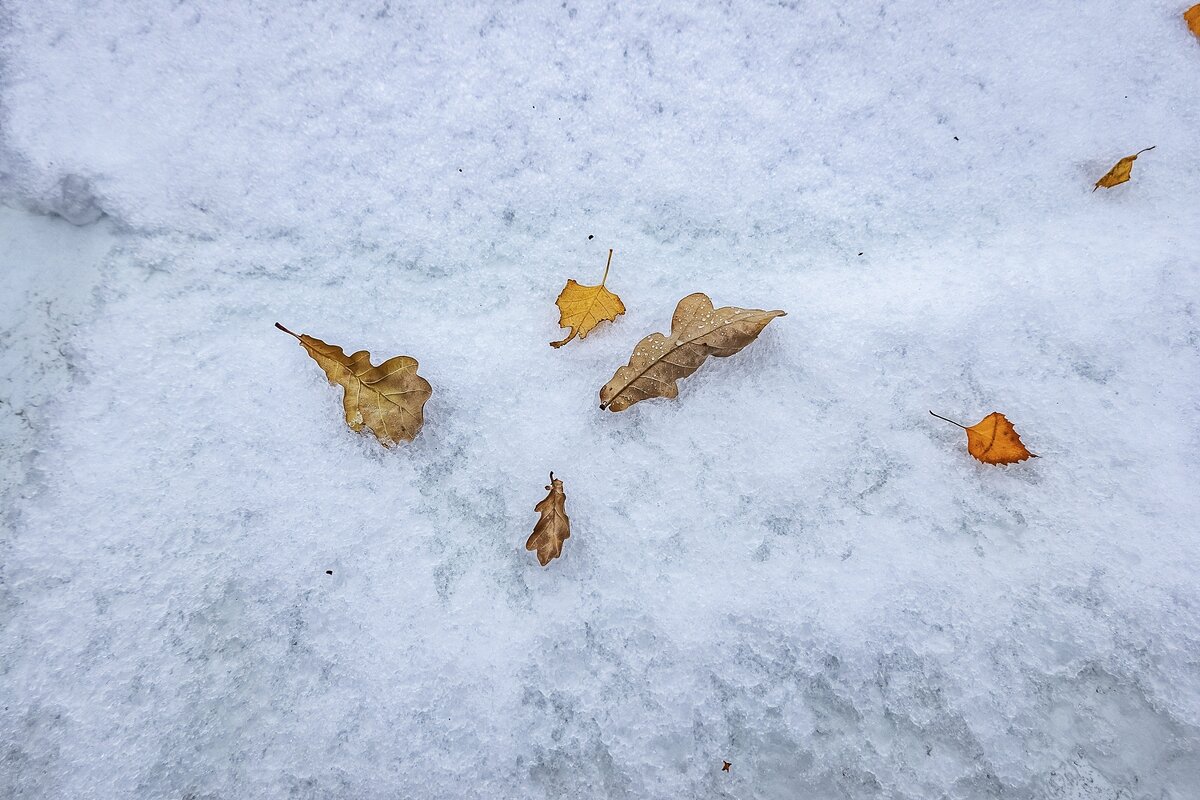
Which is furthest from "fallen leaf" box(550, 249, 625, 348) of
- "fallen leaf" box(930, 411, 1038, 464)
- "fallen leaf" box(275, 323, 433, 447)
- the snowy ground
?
"fallen leaf" box(930, 411, 1038, 464)

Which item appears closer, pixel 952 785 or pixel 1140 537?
pixel 952 785

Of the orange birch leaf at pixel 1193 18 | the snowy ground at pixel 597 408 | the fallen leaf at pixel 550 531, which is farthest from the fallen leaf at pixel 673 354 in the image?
the orange birch leaf at pixel 1193 18

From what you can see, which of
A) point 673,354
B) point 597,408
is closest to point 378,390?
point 597,408

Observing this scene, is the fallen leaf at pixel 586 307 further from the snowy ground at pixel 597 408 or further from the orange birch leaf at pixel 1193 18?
the orange birch leaf at pixel 1193 18

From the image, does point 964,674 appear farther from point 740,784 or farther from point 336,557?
point 336,557

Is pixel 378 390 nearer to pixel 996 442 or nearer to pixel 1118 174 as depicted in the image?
pixel 996 442

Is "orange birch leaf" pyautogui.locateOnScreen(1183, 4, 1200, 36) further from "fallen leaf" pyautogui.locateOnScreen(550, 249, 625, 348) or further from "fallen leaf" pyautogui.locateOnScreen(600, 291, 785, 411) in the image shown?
"fallen leaf" pyautogui.locateOnScreen(550, 249, 625, 348)

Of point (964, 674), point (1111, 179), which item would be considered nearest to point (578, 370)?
point (964, 674)
